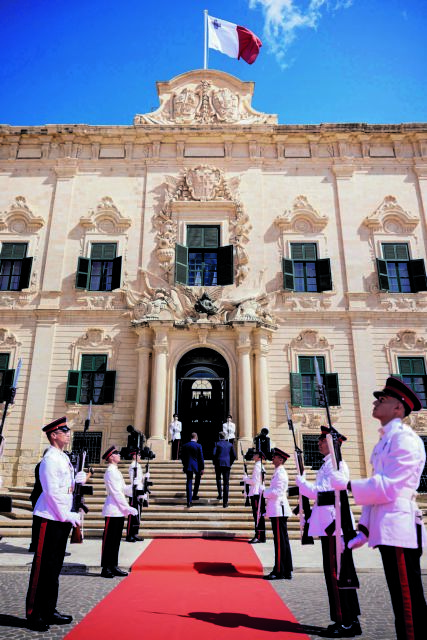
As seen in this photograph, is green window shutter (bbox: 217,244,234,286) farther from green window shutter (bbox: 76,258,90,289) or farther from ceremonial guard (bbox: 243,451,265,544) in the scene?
ceremonial guard (bbox: 243,451,265,544)

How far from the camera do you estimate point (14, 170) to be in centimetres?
1883

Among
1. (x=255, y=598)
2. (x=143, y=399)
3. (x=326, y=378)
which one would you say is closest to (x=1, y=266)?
(x=143, y=399)

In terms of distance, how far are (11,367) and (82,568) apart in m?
10.9

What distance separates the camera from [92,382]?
16.0 meters

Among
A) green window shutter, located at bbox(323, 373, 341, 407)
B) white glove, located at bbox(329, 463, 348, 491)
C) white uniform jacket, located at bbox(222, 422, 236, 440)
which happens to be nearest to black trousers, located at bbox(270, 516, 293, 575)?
white glove, located at bbox(329, 463, 348, 491)

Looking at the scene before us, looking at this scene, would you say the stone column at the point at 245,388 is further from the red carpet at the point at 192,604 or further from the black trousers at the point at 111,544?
the black trousers at the point at 111,544

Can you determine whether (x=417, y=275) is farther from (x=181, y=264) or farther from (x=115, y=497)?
(x=115, y=497)

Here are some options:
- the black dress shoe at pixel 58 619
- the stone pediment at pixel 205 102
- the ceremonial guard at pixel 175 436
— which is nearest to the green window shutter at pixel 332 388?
the ceremonial guard at pixel 175 436

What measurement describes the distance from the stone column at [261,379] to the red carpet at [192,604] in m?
7.57

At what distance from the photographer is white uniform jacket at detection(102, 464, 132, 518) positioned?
6695mm

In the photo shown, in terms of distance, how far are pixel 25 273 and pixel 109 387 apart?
18.9 feet

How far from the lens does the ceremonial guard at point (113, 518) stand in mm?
6348

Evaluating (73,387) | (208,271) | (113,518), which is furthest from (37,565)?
(208,271)

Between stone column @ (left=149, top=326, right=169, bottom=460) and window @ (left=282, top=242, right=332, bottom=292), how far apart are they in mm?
5142
